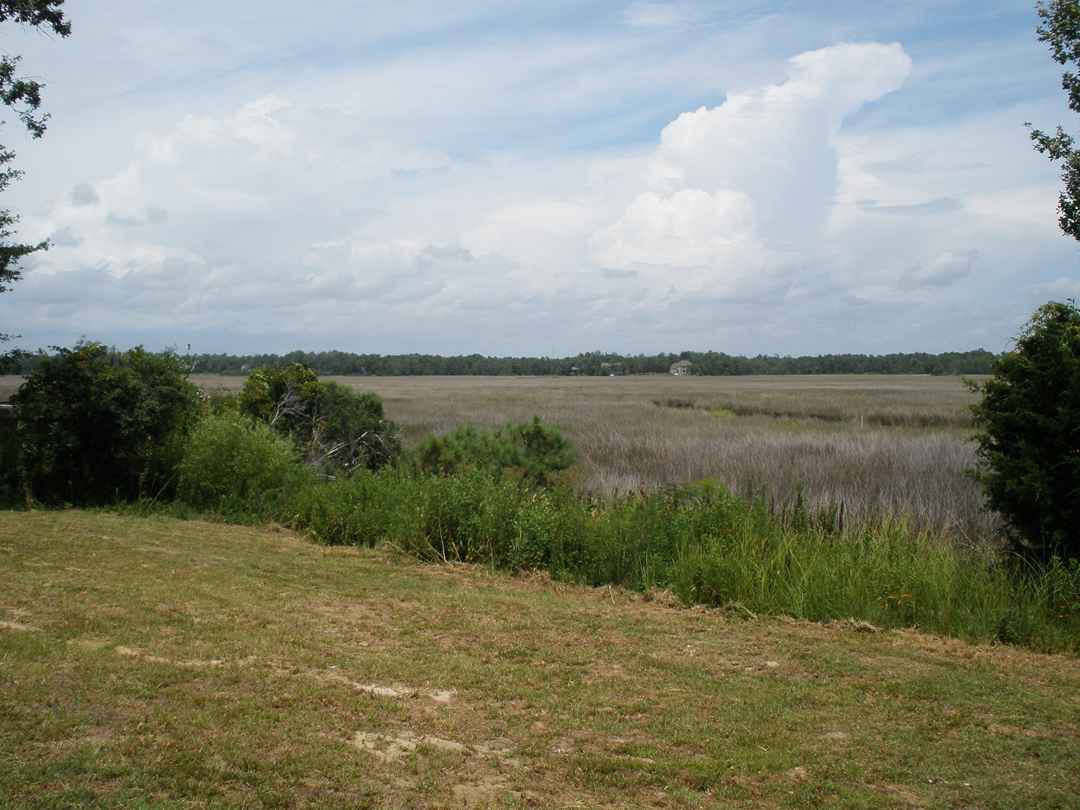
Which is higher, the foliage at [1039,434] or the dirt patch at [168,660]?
the foliage at [1039,434]

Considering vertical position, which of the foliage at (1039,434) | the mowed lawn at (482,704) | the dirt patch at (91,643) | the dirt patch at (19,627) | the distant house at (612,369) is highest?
the distant house at (612,369)

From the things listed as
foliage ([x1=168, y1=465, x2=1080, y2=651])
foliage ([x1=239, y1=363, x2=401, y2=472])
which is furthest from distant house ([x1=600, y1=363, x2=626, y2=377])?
foliage ([x1=168, y1=465, x2=1080, y2=651])

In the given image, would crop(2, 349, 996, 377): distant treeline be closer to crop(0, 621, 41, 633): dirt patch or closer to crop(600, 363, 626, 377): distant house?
crop(600, 363, 626, 377): distant house

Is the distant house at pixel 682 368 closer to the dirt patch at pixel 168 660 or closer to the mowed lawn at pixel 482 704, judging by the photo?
the mowed lawn at pixel 482 704

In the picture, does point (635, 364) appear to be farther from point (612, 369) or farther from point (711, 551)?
point (711, 551)

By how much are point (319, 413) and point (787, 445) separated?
10206 millimetres

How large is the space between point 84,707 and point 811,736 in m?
3.94

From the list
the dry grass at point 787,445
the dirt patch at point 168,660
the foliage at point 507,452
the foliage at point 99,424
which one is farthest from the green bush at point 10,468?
the dirt patch at point 168,660

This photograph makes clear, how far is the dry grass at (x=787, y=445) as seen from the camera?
48.0ft

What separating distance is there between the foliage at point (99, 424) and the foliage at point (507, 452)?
415 cm

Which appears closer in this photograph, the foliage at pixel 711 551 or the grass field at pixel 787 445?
the foliage at pixel 711 551

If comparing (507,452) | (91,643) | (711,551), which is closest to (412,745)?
(91,643)

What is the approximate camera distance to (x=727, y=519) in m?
10.6

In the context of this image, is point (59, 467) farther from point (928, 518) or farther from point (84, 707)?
point (928, 518)
